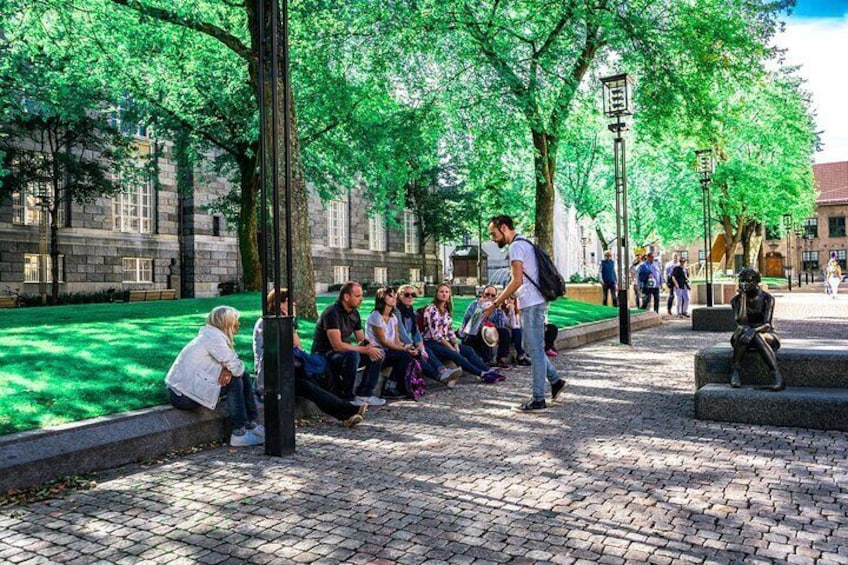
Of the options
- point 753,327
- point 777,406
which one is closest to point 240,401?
point 777,406

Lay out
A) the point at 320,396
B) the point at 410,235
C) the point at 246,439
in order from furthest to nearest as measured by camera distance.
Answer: the point at 410,235, the point at 320,396, the point at 246,439

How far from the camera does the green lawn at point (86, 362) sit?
21.0 feet

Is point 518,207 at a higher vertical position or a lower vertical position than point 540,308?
higher

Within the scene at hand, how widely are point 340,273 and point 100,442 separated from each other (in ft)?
127

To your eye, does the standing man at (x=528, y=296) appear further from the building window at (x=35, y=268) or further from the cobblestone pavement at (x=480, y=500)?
the building window at (x=35, y=268)

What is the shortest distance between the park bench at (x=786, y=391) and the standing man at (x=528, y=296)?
1.60 metres

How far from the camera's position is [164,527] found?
4.21 metres

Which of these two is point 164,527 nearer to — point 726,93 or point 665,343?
point 665,343

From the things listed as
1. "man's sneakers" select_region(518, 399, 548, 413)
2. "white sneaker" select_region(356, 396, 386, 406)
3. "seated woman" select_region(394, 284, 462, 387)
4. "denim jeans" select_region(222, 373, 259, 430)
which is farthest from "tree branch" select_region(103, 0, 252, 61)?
"man's sneakers" select_region(518, 399, 548, 413)

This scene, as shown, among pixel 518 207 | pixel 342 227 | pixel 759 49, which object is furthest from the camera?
pixel 342 227

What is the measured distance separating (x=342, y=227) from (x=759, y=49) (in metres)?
29.2

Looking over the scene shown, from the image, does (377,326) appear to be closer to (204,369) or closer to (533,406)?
(533,406)

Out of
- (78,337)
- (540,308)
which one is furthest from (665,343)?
(78,337)

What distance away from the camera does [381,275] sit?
47.1 meters
